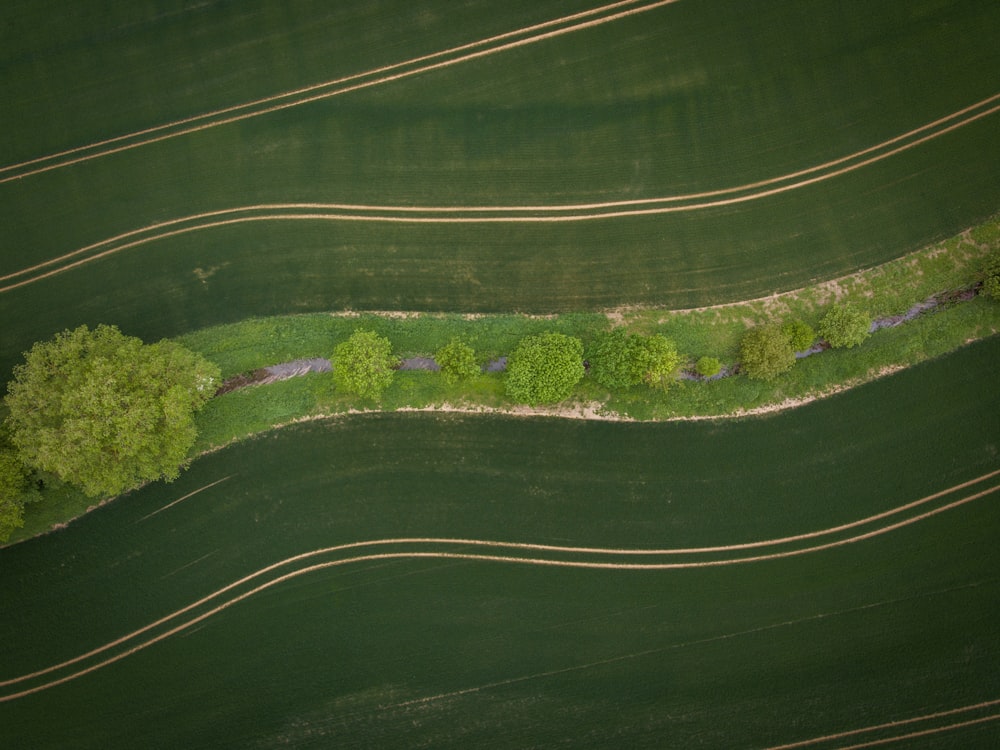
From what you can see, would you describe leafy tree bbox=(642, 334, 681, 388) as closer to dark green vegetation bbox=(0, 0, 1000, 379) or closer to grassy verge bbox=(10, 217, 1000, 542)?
grassy verge bbox=(10, 217, 1000, 542)

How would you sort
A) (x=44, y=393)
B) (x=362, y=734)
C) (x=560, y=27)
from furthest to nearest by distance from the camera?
(x=560, y=27) → (x=362, y=734) → (x=44, y=393)

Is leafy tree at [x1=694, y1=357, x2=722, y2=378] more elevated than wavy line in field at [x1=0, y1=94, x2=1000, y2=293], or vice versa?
wavy line in field at [x1=0, y1=94, x2=1000, y2=293]

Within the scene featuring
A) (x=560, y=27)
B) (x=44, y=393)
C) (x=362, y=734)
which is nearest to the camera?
(x=44, y=393)

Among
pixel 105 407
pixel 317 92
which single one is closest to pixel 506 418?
pixel 105 407

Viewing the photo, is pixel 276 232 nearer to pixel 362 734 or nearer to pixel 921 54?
pixel 362 734

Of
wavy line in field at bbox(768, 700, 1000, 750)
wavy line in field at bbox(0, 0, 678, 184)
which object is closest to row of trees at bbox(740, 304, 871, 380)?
wavy line in field at bbox(768, 700, 1000, 750)

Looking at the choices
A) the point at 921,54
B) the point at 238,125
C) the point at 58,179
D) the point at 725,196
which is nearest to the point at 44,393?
the point at 58,179
